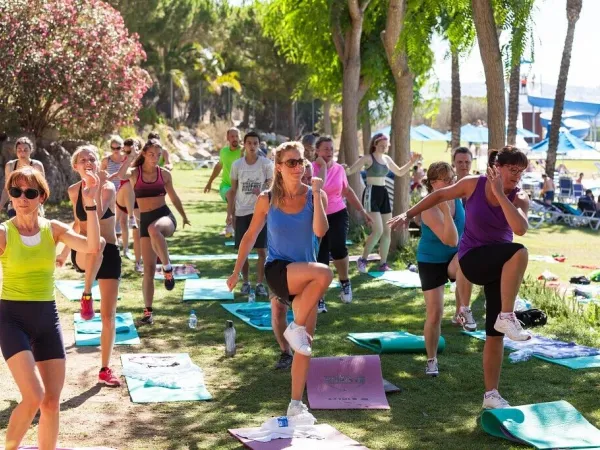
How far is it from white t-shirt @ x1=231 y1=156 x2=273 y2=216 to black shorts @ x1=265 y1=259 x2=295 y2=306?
15.9 ft

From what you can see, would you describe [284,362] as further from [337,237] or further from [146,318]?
[337,237]

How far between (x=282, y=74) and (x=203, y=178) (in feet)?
55.3

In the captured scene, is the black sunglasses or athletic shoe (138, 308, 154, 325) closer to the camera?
the black sunglasses

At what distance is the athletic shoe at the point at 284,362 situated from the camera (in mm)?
8500

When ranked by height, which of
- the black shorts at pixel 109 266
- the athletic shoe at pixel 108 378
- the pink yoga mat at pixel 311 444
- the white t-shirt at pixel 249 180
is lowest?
the athletic shoe at pixel 108 378

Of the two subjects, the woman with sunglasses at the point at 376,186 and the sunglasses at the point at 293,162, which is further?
the woman with sunglasses at the point at 376,186

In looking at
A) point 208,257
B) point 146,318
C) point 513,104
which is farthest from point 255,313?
point 513,104

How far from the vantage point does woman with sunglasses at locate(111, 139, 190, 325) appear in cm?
1036

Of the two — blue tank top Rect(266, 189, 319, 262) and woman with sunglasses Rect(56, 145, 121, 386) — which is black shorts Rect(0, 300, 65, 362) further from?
woman with sunglasses Rect(56, 145, 121, 386)

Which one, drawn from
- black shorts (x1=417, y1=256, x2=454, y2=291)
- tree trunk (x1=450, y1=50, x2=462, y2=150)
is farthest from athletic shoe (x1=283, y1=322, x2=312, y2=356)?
tree trunk (x1=450, y1=50, x2=462, y2=150)

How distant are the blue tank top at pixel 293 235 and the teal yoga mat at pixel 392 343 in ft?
7.86

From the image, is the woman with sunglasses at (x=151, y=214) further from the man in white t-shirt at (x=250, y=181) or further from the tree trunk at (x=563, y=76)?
the tree trunk at (x=563, y=76)

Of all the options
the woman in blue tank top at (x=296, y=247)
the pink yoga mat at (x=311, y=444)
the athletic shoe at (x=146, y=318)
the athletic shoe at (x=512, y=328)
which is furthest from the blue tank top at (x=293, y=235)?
the athletic shoe at (x=146, y=318)

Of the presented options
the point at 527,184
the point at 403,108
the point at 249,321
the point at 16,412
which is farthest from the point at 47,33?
the point at 16,412
